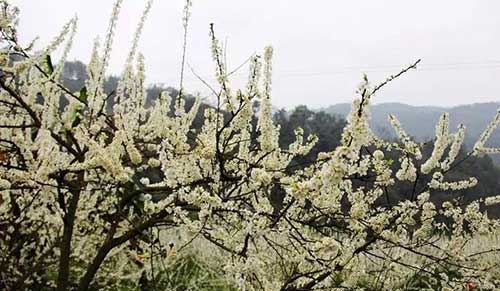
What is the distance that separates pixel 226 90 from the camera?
251 cm

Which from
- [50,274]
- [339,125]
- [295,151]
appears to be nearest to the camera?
[295,151]

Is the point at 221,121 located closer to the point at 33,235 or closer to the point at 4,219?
the point at 4,219

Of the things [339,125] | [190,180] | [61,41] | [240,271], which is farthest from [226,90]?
[339,125]

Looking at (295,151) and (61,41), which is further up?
(61,41)

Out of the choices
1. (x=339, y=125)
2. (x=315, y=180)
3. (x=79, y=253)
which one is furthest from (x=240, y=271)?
(x=339, y=125)

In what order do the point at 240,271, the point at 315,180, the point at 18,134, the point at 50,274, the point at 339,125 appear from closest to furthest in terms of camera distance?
the point at 315,180 → the point at 240,271 → the point at 18,134 → the point at 50,274 → the point at 339,125

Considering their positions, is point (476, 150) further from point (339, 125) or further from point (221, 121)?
point (339, 125)

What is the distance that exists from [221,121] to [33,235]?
116 inches

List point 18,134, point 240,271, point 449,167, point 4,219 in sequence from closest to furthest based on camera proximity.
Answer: point 240,271
point 449,167
point 18,134
point 4,219

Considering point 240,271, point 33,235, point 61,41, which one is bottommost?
point 33,235

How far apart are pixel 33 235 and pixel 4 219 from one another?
2.59 feet

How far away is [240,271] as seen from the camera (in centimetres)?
249

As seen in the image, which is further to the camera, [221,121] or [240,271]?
[221,121]

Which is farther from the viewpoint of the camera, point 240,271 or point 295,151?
point 295,151
